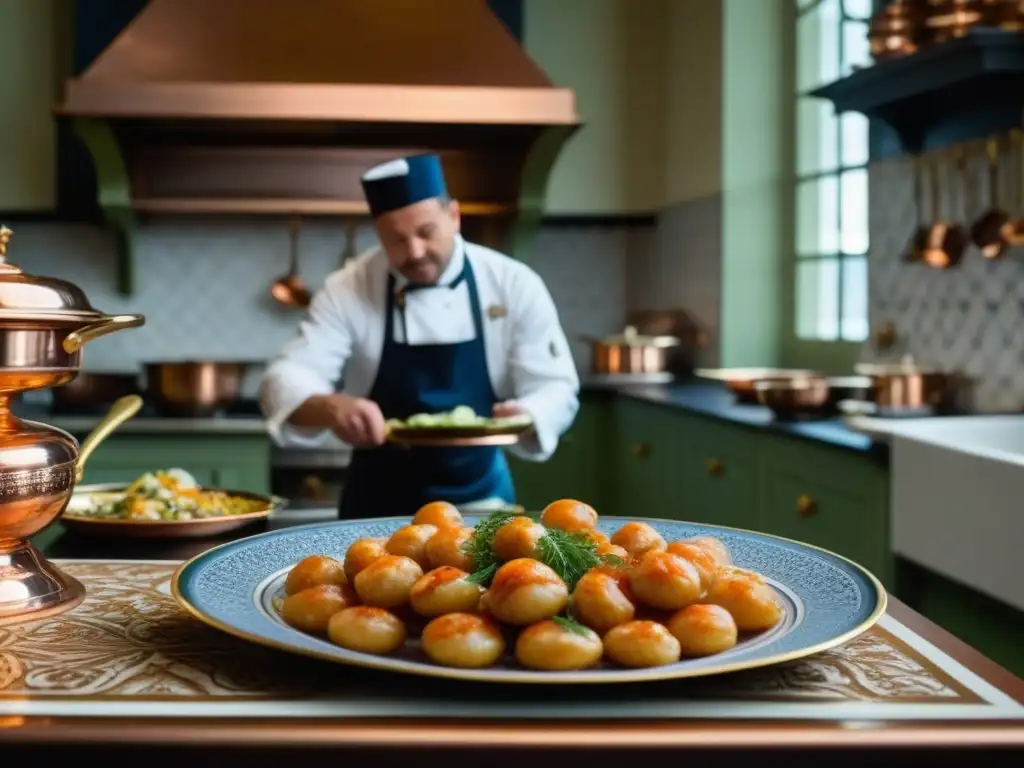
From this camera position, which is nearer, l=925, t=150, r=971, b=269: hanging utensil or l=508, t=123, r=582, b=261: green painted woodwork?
l=925, t=150, r=971, b=269: hanging utensil

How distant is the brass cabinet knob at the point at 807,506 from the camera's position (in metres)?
2.77

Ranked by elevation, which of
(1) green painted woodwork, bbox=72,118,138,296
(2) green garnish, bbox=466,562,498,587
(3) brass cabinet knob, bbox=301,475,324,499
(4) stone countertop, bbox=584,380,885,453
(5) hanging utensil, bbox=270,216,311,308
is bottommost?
(3) brass cabinet knob, bbox=301,475,324,499

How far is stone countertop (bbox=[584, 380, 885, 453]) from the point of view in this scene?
104 inches

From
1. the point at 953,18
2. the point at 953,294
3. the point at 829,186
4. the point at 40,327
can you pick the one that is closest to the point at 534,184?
the point at 829,186

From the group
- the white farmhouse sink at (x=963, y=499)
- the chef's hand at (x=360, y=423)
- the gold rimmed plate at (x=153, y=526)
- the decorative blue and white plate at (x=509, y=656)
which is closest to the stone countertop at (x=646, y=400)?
the white farmhouse sink at (x=963, y=499)

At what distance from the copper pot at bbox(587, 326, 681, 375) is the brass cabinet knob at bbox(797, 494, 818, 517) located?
1546 millimetres

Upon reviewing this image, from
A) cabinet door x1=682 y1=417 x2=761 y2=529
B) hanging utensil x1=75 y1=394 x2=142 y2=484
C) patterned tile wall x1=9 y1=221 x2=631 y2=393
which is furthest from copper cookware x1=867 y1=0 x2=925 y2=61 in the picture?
patterned tile wall x1=9 y1=221 x2=631 y2=393

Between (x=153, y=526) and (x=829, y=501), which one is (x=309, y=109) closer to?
(x=829, y=501)

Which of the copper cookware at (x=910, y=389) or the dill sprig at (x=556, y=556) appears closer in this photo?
the dill sprig at (x=556, y=556)

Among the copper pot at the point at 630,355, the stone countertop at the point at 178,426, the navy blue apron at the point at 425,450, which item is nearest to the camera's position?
the navy blue apron at the point at 425,450

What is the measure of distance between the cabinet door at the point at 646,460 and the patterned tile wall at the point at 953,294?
670 mm

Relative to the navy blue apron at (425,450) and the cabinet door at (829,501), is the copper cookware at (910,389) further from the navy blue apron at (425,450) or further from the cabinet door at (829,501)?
the navy blue apron at (425,450)

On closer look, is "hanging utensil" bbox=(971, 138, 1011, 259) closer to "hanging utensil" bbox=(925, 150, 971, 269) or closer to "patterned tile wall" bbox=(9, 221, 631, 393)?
"hanging utensil" bbox=(925, 150, 971, 269)

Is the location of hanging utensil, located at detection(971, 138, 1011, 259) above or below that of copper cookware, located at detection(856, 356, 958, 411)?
above
